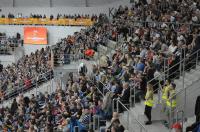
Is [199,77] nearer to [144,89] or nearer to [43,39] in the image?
[144,89]

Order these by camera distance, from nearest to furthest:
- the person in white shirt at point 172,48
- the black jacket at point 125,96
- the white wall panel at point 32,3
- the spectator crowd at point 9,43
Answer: the black jacket at point 125,96 → the person in white shirt at point 172,48 → the spectator crowd at point 9,43 → the white wall panel at point 32,3

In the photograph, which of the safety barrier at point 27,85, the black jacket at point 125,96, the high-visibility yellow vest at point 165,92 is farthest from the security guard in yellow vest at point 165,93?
the safety barrier at point 27,85

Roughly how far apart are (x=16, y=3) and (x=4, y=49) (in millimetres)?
5147

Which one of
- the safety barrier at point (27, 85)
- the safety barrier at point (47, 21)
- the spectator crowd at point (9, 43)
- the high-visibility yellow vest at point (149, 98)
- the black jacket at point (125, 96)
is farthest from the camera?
the spectator crowd at point (9, 43)

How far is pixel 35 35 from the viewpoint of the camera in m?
32.8

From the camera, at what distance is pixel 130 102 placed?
11.9 meters

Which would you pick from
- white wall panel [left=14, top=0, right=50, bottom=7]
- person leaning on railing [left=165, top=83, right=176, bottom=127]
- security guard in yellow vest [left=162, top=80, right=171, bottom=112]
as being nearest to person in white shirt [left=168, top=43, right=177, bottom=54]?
security guard in yellow vest [left=162, top=80, right=171, bottom=112]

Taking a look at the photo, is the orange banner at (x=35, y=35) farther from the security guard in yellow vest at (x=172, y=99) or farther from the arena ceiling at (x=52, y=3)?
the security guard in yellow vest at (x=172, y=99)

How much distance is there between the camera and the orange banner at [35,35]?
32688 mm

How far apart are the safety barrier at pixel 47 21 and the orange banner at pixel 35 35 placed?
0.49 m

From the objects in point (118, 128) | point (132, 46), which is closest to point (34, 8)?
point (132, 46)

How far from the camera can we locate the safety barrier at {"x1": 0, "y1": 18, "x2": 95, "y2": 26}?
31.4 m

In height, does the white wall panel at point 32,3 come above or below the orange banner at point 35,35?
above

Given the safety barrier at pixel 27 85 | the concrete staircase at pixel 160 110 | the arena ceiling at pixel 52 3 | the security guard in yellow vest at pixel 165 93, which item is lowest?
the safety barrier at pixel 27 85
